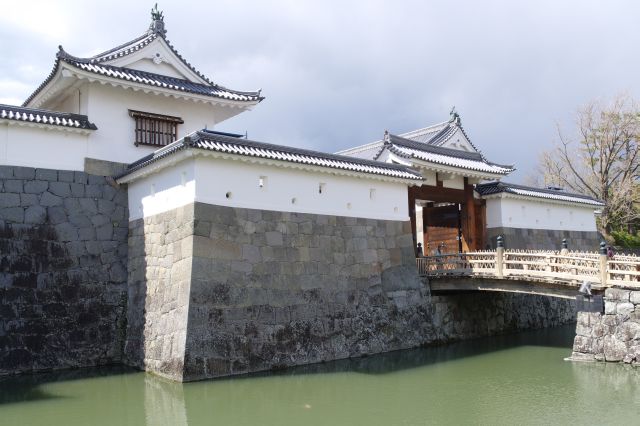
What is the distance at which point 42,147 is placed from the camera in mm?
10828

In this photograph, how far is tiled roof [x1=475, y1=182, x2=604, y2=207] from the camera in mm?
16156

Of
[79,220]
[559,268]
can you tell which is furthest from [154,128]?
[559,268]

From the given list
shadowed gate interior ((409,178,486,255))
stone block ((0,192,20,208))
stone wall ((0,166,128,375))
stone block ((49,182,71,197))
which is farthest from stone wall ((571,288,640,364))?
stone block ((0,192,20,208))

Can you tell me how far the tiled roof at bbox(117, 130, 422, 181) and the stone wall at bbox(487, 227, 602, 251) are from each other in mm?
4526

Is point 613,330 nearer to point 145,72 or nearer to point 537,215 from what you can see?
point 537,215

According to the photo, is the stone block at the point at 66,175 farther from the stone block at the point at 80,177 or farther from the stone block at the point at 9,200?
the stone block at the point at 9,200

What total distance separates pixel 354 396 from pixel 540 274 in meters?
4.79

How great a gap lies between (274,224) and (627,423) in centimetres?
641

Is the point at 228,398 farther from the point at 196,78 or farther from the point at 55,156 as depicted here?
the point at 196,78

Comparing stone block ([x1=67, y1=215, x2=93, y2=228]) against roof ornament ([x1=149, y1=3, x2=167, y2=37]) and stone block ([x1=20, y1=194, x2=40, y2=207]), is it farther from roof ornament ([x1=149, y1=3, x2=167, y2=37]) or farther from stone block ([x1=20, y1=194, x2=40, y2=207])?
roof ornament ([x1=149, y1=3, x2=167, y2=37])

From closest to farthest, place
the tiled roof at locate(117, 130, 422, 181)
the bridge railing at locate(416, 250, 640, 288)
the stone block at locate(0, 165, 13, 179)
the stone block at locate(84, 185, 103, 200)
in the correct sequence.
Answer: the tiled roof at locate(117, 130, 422, 181)
the bridge railing at locate(416, 250, 640, 288)
the stone block at locate(0, 165, 13, 179)
the stone block at locate(84, 185, 103, 200)

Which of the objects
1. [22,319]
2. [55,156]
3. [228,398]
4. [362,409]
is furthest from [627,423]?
[55,156]

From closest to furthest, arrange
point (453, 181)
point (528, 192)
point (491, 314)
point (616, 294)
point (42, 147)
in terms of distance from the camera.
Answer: point (616, 294) → point (42, 147) → point (491, 314) → point (453, 181) → point (528, 192)

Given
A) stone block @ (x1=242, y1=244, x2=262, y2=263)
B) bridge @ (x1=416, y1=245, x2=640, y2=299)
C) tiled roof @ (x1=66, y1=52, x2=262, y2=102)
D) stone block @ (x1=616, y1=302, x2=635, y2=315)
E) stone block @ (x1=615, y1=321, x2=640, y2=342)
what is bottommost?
stone block @ (x1=615, y1=321, x2=640, y2=342)
